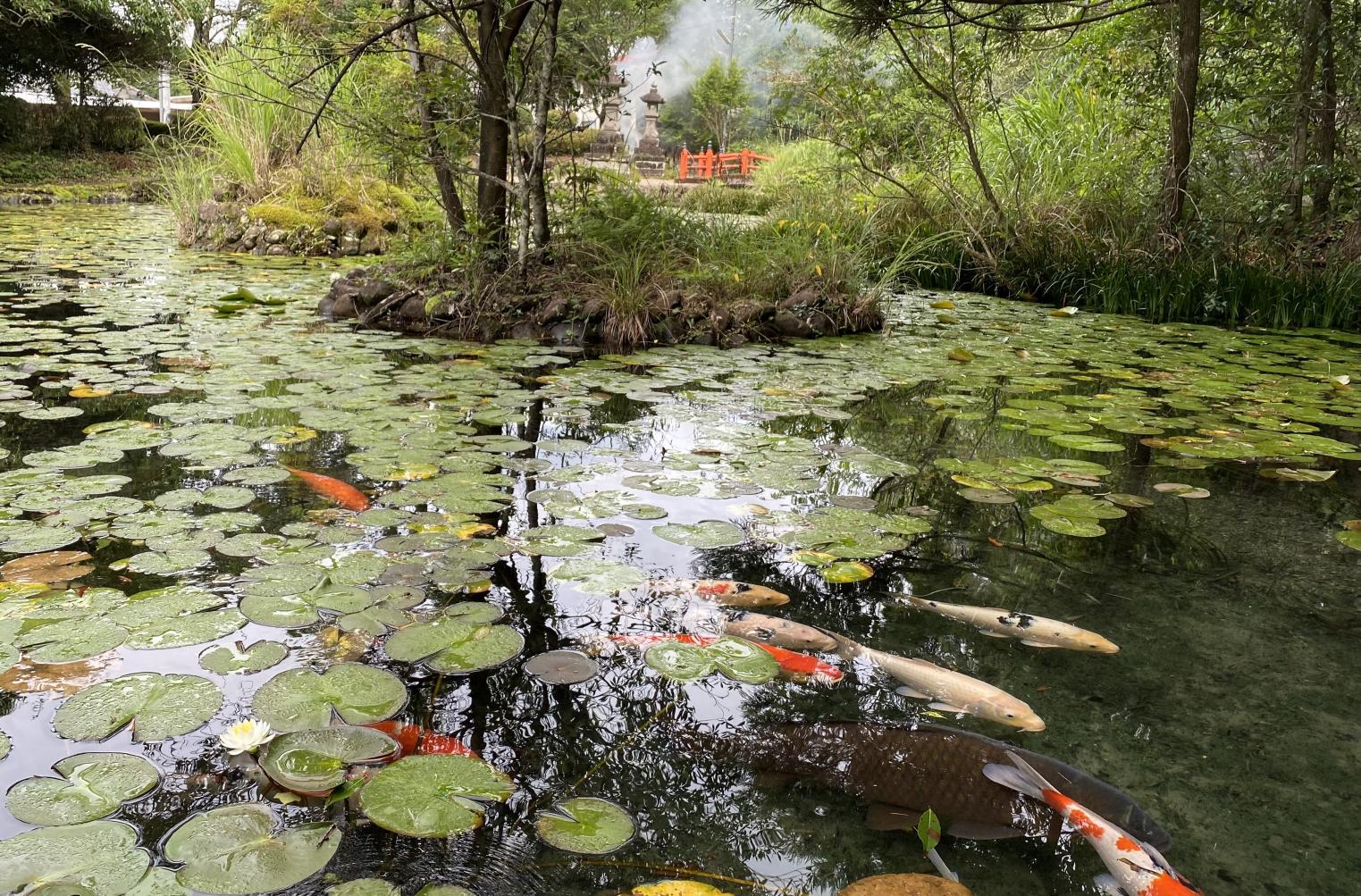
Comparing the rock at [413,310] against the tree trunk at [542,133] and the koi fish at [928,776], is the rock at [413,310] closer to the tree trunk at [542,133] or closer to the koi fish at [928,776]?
the tree trunk at [542,133]

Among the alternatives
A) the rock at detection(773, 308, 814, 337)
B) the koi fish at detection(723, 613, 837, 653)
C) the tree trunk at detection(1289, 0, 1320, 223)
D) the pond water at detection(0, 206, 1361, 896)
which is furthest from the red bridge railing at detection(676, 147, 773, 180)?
the koi fish at detection(723, 613, 837, 653)

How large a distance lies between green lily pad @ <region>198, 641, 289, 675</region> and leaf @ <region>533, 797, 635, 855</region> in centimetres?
58

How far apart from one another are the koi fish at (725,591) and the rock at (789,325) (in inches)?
129

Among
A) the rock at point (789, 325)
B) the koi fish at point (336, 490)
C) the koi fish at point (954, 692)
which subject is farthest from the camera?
the rock at point (789, 325)

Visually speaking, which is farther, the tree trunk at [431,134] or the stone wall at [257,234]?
the stone wall at [257,234]

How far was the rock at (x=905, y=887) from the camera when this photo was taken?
3.28ft

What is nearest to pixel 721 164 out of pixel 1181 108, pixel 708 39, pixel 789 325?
pixel 1181 108

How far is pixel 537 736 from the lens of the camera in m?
1.29

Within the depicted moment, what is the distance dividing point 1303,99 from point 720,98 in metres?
20.1

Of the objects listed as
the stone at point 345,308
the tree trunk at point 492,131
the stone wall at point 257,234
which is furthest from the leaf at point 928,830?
the stone wall at point 257,234

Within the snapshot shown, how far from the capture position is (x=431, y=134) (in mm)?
4566

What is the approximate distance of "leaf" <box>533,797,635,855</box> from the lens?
1.06 metres

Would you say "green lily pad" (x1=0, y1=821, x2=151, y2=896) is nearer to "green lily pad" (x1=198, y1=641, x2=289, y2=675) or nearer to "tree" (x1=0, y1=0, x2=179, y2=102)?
"green lily pad" (x1=198, y1=641, x2=289, y2=675)

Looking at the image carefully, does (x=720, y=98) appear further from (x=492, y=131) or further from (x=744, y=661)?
(x=744, y=661)
